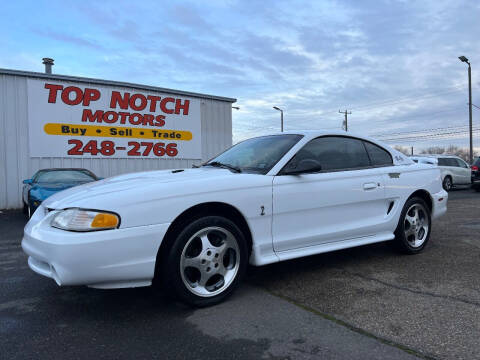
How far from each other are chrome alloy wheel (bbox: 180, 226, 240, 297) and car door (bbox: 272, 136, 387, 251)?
1.44 feet

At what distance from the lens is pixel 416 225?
4.55 m

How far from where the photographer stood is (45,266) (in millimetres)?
2729

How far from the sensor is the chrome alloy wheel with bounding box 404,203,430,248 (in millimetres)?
4477

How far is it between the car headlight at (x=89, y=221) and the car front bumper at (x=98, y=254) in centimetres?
4

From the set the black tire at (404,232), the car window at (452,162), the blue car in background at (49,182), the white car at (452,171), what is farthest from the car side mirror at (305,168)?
the car window at (452,162)

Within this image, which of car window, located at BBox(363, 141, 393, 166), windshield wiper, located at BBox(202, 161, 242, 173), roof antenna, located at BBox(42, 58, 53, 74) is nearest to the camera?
windshield wiper, located at BBox(202, 161, 242, 173)

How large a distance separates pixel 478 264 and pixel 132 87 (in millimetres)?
12416

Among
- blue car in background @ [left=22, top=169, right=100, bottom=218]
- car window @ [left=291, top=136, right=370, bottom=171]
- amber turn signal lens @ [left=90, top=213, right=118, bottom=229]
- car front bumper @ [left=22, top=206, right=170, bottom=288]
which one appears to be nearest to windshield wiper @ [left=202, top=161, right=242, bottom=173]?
car window @ [left=291, top=136, right=370, bottom=171]

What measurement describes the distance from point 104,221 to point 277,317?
1.42 m

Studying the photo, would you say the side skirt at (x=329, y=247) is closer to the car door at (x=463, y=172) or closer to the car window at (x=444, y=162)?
the car window at (x=444, y=162)

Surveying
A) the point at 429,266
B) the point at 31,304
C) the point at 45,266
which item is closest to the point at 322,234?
the point at 429,266

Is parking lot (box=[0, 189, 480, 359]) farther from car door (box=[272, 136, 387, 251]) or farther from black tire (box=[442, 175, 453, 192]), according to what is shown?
black tire (box=[442, 175, 453, 192])

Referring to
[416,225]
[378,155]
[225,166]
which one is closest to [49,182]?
[225,166]

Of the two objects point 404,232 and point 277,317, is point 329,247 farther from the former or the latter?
point 404,232
